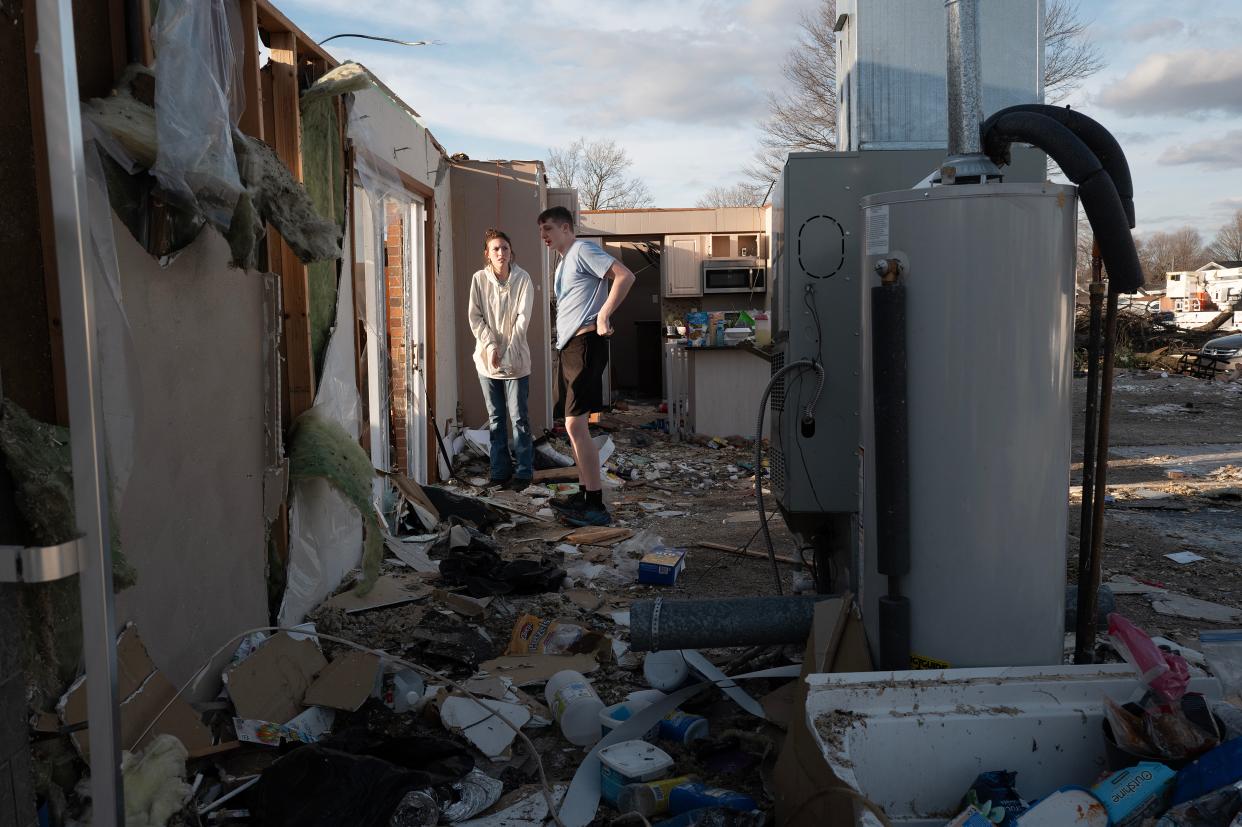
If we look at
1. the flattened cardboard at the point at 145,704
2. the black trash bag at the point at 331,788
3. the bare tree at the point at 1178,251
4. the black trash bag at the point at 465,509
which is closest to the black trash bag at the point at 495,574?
the black trash bag at the point at 465,509

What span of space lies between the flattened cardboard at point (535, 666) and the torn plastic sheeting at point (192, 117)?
173 cm

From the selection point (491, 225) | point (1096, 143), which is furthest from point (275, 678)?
point (491, 225)

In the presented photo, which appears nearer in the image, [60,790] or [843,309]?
[60,790]

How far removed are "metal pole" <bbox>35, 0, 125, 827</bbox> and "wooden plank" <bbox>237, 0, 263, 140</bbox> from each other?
2.27 m

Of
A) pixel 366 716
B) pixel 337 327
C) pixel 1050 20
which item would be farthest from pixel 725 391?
pixel 1050 20

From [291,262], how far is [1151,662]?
10.5 feet

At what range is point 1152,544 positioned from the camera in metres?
5.12

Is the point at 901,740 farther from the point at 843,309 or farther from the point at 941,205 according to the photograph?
the point at 843,309

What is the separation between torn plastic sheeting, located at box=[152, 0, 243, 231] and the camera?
7.96 ft

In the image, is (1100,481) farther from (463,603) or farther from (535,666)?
(463,603)

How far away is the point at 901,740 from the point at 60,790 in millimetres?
1792

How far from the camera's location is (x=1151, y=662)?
6.44 ft

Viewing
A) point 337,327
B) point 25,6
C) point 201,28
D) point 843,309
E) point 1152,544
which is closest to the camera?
point 25,6

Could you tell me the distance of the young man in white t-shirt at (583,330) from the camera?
5.67m
